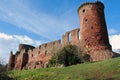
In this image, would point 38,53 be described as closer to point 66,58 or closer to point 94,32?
point 94,32

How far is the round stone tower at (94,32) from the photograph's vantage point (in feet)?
101

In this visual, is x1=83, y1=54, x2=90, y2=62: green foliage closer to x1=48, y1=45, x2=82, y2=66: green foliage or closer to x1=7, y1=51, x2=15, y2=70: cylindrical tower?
x1=48, y1=45, x2=82, y2=66: green foliage

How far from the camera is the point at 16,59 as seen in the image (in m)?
51.2

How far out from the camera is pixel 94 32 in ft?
107

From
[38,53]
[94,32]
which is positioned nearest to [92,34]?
[94,32]

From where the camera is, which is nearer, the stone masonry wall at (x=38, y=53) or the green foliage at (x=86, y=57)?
the green foliage at (x=86, y=57)

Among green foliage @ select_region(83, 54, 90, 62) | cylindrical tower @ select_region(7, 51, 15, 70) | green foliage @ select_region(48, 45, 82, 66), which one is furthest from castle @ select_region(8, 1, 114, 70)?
cylindrical tower @ select_region(7, 51, 15, 70)

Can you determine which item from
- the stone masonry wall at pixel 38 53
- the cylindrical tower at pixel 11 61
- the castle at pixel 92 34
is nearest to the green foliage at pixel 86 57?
the castle at pixel 92 34

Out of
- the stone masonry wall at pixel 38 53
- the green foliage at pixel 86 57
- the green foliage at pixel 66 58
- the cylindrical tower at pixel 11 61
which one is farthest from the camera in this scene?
the cylindrical tower at pixel 11 61

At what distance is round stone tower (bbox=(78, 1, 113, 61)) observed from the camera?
3093 cm

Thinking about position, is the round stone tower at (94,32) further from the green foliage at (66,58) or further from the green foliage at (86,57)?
the green foliage at (66,58)

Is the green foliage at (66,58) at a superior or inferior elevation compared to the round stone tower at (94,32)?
inferior

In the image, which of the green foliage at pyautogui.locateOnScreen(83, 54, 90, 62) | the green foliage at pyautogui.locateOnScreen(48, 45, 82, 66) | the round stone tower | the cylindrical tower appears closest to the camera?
the green foliage at pyautogui.locateOnScreen(48, 45, 82, 66)

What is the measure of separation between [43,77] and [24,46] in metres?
33.1
